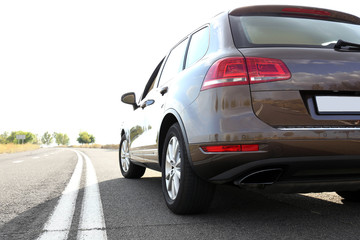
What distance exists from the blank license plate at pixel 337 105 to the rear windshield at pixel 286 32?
20.2 inches

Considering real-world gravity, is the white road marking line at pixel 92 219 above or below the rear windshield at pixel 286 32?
below

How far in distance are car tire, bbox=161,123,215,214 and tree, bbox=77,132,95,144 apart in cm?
16688

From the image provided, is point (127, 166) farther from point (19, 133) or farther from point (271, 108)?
point (19, 133)

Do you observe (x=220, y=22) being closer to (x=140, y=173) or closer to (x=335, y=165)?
(x=335, y=165)

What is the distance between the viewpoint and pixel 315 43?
2639 mm

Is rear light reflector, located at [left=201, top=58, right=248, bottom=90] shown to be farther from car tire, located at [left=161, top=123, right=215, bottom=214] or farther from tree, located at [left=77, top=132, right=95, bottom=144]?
tree, located at [left=77, top=132, right=95, bottom=144]

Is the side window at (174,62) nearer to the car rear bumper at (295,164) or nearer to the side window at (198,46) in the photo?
the side window at (198,46)

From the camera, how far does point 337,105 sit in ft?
7.41

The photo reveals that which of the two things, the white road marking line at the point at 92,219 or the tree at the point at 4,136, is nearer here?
the white road marking line at the point at 92,219

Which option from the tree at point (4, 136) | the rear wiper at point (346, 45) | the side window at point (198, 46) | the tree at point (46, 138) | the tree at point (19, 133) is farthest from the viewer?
the tree at point (46, 138)

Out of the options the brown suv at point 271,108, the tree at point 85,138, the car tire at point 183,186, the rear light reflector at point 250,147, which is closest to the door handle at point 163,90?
the car tire at point 183,186

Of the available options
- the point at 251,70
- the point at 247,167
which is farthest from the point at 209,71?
the point at 247,167

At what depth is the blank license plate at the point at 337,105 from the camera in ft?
7.37

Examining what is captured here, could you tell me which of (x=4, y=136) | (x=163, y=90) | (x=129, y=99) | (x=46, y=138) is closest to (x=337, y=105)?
(x=163, y=90)
